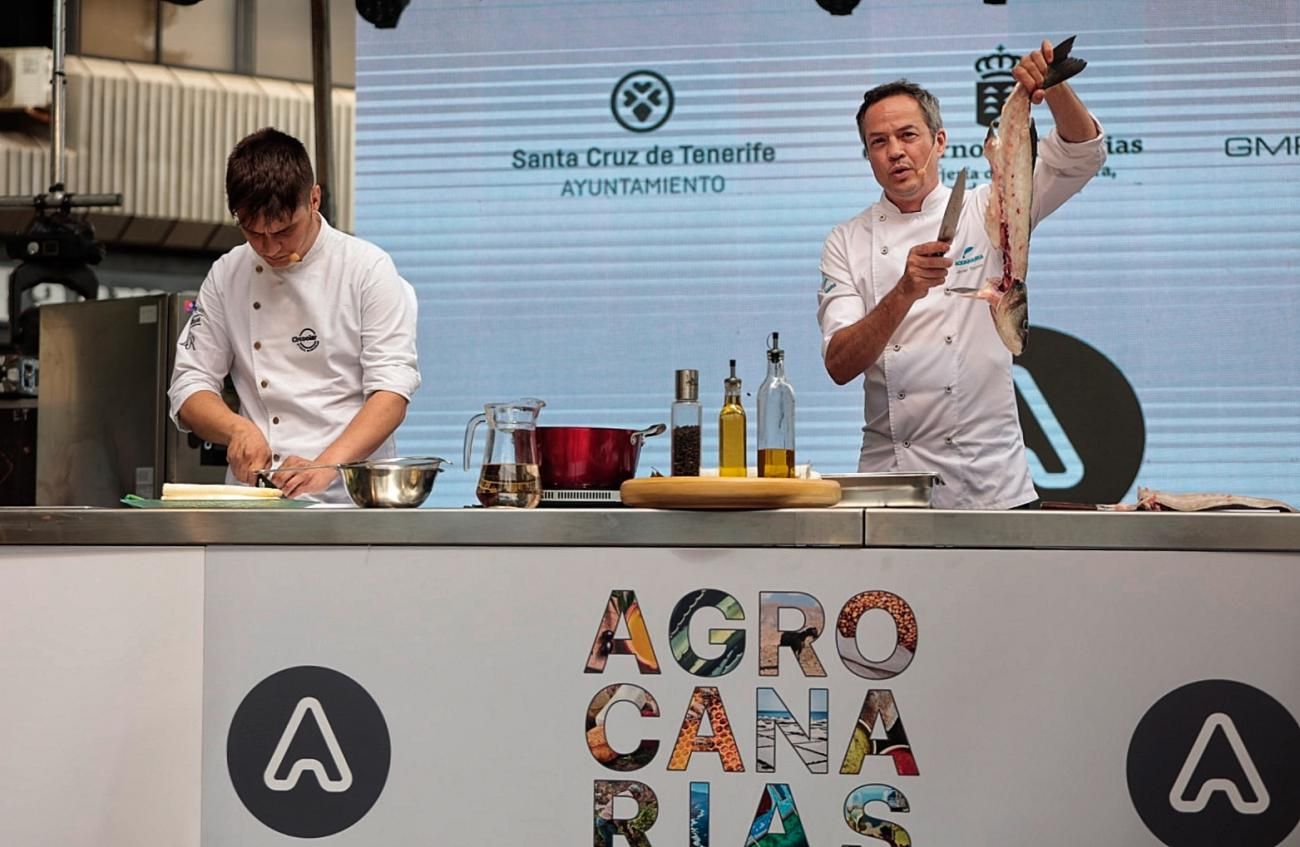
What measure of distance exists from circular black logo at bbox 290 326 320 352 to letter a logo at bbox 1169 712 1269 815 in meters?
1.77

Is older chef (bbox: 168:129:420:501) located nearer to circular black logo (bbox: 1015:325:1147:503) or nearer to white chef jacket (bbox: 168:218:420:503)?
white chef jacket (bbox: 168:218:420:503)

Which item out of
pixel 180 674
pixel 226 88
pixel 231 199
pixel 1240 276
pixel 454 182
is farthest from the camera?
pixel 226 88

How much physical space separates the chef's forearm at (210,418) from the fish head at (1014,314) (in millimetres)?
1375

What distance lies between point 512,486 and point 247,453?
751 millimetres

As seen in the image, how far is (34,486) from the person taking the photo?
185 inches

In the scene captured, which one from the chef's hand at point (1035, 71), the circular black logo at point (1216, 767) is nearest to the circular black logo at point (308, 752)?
the circular black logo at point (1216, 767)

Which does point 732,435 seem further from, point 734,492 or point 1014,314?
point 1014,314

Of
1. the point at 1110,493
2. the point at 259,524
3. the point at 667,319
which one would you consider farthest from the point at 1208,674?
the point at 667,319

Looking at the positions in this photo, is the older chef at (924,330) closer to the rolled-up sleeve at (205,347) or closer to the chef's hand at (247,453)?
the chef's hand at (247,453)

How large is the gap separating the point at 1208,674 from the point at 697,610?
64 cm

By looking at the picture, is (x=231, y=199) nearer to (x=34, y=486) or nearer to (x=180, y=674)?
(x=180, y=674)

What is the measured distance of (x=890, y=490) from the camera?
191 cm

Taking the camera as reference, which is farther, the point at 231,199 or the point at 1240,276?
the point at 1240,276

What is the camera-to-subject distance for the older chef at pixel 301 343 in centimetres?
265
